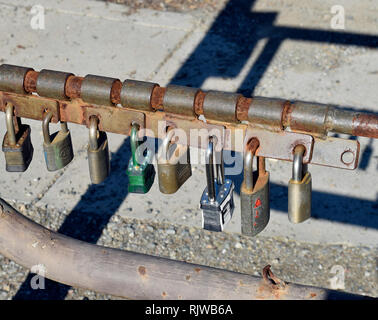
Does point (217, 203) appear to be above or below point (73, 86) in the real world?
below

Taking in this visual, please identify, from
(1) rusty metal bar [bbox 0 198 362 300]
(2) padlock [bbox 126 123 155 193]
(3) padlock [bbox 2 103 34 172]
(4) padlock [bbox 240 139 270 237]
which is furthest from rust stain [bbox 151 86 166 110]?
(1) rusty metal bar [bbox 0 198 362 300]

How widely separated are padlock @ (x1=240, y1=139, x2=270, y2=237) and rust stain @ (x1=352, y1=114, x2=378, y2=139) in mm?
390

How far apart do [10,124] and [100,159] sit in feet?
1.15

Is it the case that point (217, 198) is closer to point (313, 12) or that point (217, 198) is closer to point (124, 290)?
point (124, 290)

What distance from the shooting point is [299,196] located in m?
2.21

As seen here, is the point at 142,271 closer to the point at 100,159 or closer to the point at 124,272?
the point at 124,272

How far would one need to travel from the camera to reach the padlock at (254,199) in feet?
7.47

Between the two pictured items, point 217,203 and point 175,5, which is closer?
point 217,203

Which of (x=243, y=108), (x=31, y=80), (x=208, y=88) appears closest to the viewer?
(x=243, y=108)

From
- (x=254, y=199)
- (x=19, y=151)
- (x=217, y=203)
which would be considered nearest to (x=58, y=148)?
(x=19, y=151)

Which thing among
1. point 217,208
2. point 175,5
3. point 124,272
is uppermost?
point 217,208

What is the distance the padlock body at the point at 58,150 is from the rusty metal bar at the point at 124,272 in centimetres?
31

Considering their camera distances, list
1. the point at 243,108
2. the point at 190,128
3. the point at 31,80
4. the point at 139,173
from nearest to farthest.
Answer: the point at 243,108, the point at 190,128, the point at 31,80, the point at 139,173

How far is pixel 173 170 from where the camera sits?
96.8 inches
